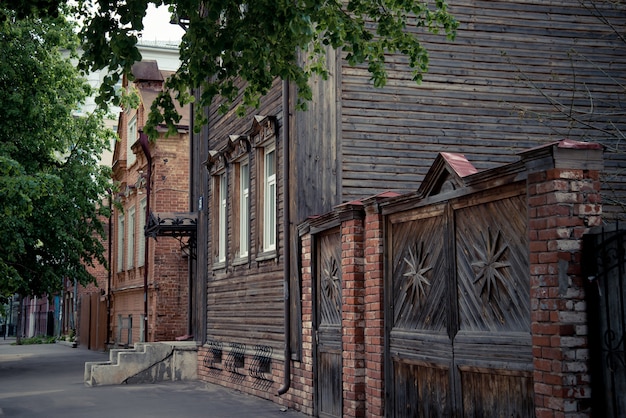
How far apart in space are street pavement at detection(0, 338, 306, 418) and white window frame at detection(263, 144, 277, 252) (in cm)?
273

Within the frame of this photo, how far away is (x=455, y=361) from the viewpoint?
7535 mm

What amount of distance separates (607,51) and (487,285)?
8.39 metres

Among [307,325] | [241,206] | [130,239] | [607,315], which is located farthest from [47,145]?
[607,315]

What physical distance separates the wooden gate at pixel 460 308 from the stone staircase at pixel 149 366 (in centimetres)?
1088

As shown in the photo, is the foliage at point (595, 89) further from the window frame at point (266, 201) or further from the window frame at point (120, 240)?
the window frame at point (120, 240)

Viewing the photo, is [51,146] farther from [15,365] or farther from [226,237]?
[226,237]

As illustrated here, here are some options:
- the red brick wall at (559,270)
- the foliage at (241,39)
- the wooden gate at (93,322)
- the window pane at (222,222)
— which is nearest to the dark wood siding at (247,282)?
the window pane at (222,222)

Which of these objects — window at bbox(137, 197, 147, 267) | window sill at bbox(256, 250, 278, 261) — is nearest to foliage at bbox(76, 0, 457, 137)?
window sill at bbox(256, 250, 278, 261)

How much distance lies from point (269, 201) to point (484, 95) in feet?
13.6

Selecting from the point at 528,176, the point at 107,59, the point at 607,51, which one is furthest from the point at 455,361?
the point at 607,51

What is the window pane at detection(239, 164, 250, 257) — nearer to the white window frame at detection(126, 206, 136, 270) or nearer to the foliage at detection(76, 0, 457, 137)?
the foliage at detection(76, 0, 457, 137)

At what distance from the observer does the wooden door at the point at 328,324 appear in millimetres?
10516

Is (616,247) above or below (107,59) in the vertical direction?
below

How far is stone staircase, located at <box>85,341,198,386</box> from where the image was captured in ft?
61.0
